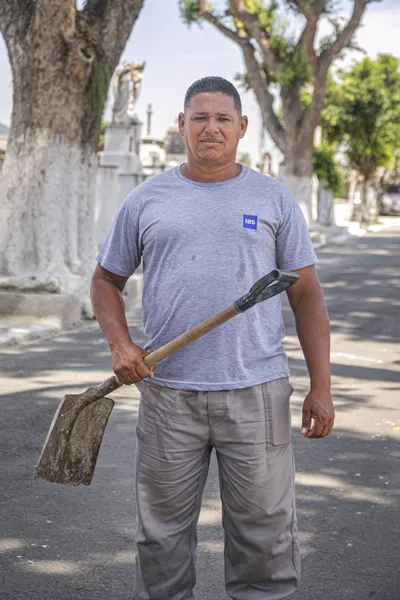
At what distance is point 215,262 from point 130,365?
40 cm

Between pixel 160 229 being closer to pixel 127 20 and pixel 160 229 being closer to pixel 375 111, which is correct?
pixel 127 20

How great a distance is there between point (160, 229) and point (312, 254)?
492 millimetres

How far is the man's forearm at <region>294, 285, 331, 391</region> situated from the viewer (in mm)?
3467

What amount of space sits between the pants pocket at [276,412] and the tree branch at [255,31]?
24638mm

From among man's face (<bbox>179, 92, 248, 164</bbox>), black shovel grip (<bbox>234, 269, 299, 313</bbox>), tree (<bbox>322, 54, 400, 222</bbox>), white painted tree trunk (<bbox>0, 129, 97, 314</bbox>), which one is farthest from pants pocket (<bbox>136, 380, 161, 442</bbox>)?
tree (<bbox>322, 54, 400, 222</bbox>)

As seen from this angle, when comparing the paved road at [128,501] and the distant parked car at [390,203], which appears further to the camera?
the distant parked car at [390,203]

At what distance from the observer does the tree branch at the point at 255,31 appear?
2705 centimetres

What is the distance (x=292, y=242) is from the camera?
11.2 feet

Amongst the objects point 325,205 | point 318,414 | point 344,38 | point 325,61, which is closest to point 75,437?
point 318,414

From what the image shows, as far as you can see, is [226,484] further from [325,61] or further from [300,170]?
[300,170]

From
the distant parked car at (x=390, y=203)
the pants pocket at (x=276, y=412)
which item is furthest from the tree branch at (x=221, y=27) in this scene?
the distant parked car at (x=390, y=203)

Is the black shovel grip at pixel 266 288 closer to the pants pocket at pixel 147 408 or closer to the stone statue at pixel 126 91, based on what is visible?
the pants pocket at pixel 147 408

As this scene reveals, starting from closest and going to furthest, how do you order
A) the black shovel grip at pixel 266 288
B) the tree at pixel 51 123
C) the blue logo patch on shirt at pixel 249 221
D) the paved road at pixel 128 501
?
1. the black shovel grip at pixel 266 288
2. the blue logo patch on shirt at pixel 249 221
3. the paved road at pixel 128 501
4. the tree at pixel 51 123

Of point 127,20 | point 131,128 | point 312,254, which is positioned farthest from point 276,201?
point 131,128
